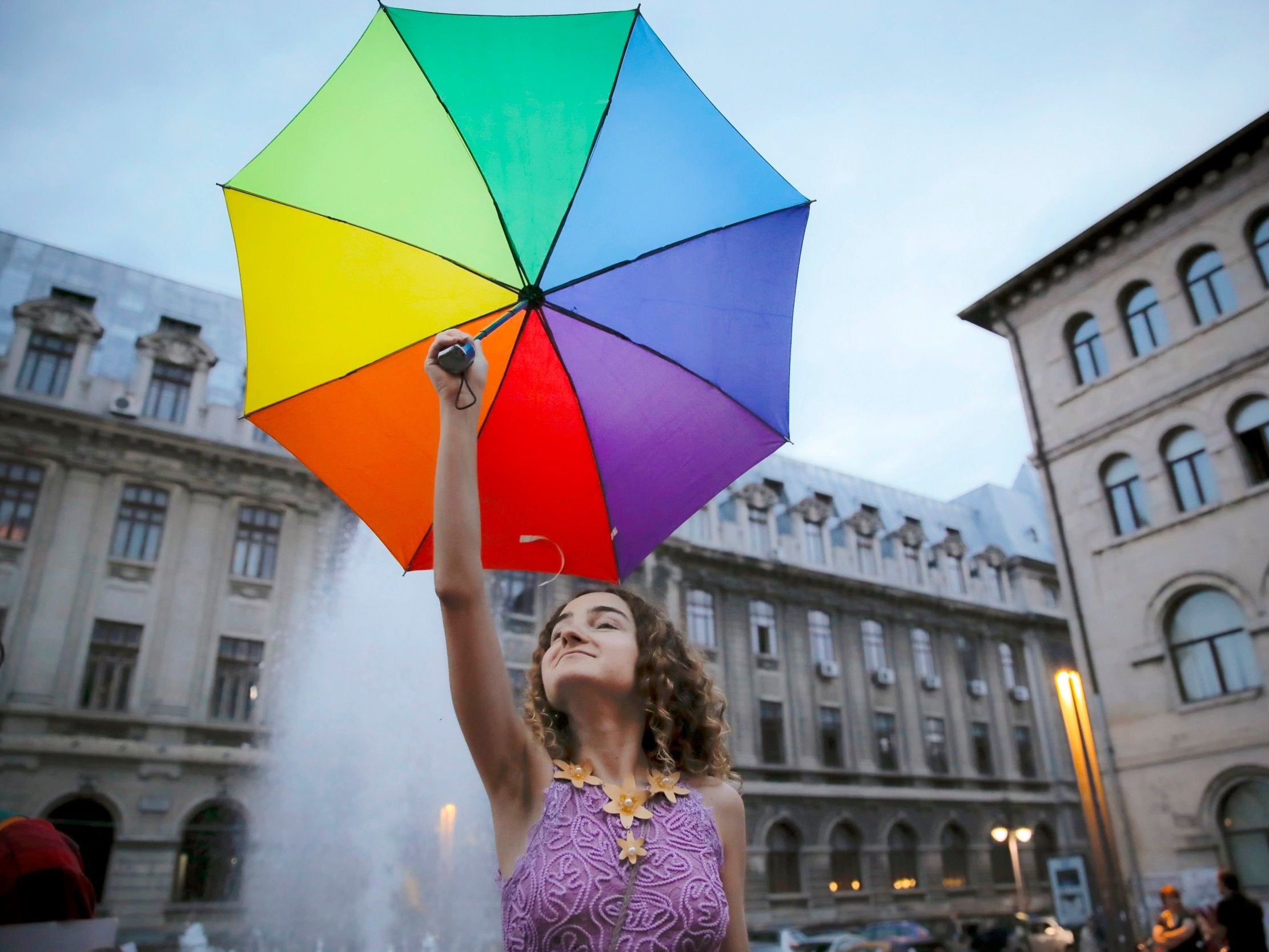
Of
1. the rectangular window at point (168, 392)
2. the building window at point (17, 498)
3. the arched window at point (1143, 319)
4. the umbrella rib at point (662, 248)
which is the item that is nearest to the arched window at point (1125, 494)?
the arched window at point (1143, 319)

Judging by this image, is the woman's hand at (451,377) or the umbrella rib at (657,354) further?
the umbrella rib at (657,354)

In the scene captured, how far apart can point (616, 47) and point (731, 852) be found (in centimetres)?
249

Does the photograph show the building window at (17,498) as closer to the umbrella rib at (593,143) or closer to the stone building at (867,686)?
the stone building at (867,686)

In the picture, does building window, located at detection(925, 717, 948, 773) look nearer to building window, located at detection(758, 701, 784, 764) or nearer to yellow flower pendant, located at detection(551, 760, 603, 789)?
building window, located at detection(758, 701, 784, 764)

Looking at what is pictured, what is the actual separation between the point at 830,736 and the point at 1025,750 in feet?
34.8

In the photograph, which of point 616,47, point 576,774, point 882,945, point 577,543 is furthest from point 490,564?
point 882,945

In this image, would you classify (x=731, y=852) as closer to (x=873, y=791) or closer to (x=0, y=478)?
(x=0, y=478)

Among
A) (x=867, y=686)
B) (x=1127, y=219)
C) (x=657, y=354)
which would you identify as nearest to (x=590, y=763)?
(x=657, y=354)

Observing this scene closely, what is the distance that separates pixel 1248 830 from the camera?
1489 cm

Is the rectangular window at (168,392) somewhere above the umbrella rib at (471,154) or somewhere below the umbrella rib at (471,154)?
above

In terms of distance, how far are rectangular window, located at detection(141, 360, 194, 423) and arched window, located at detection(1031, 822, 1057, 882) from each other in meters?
33.0

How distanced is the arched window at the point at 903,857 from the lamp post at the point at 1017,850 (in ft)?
9.06

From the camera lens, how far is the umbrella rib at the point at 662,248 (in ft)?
8.92

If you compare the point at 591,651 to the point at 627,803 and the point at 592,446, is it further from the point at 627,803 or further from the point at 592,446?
the point at 592,446
